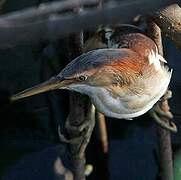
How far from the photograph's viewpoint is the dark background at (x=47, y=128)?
5.81ft

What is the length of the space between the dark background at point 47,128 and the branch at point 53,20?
149cm

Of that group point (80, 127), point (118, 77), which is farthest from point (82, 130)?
point (118, 77)

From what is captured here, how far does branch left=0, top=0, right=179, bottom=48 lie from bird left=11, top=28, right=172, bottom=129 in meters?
0.60

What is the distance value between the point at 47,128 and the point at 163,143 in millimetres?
529

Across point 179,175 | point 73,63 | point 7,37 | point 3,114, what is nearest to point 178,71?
point 179,175

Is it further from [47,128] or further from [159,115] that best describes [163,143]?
[47,128]

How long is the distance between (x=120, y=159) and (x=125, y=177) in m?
0.07

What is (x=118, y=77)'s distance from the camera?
946mm

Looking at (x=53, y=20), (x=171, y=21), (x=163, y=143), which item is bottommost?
(x=163, y=143)

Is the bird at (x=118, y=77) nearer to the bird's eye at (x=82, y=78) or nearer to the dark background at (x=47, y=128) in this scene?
the bird's eye at (x=82, y=78)

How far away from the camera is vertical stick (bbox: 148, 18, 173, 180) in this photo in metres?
1.12

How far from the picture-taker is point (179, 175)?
167cm

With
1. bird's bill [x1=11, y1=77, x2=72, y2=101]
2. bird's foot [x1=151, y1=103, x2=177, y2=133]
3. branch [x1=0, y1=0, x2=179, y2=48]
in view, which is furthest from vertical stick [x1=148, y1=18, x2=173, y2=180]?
branch [x1=0, y1=0, x2=179, y2=48]

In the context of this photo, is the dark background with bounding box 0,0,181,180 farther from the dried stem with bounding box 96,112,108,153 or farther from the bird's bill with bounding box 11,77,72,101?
the bird's bill with bounding box 11,77,72,101
